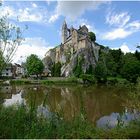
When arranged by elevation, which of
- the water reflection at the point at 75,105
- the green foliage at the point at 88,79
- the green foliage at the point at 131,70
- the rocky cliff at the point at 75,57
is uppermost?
the rocky cliff at the point at 75,57

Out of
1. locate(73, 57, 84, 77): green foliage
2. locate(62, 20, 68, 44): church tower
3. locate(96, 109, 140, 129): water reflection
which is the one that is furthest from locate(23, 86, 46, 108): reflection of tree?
locate(62, 20, 68, 44): church tower

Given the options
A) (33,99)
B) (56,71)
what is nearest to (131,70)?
(56,71)

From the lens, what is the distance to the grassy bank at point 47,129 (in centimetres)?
834

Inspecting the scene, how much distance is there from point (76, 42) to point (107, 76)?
25.0 metres

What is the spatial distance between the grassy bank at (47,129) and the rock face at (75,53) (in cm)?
8141

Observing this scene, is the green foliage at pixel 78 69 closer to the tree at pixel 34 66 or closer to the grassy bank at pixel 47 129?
the tree at pixel 34 66

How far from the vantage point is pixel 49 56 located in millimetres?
119250

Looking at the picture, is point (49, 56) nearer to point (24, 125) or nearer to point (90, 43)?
point (90, 43)

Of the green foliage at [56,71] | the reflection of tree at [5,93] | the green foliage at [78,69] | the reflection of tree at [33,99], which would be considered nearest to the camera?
the reflection of tree at [33,99]

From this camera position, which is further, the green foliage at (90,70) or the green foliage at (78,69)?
the green foliage at (90,70)

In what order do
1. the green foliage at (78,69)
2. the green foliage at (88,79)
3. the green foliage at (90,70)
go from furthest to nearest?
the green foliage at (90,70) → the green foliage at (78,69) → the green foliage at (88,79)

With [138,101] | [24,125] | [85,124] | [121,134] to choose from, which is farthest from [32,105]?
[138,101]

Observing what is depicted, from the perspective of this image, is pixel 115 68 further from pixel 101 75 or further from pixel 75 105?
pixel 75 105

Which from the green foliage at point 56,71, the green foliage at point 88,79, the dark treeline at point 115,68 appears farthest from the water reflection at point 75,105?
the green foliage at point 56,71
